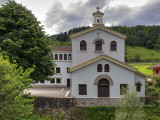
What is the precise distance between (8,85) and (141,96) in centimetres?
1775

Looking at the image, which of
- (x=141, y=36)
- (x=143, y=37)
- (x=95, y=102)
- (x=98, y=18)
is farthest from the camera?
(x=141, y=36)

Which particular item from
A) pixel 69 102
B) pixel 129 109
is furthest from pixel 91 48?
pixel 129 109

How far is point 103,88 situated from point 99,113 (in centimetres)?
348

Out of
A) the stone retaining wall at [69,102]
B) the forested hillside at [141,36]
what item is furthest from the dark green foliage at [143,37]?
the stone retaining wall at [69,102]

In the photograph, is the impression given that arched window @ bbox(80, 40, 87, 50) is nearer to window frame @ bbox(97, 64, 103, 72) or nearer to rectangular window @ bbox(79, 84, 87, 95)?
window frame @ bbox(97, 64, 103, 72)

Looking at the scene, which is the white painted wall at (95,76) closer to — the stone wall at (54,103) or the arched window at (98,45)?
the stone wall at (54,103)

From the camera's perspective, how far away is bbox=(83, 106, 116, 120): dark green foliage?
20.7m

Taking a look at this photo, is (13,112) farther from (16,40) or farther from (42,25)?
(42,25)

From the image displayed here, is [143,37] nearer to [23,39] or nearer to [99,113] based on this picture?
[99,113]

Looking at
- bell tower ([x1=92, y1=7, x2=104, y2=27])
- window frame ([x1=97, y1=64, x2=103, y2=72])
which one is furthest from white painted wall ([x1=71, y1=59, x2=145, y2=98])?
bell tower ([x1=92, y1=7, x2=104, y2=27])

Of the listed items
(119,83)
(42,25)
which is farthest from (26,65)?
(119,83)

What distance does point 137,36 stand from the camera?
12925 cm

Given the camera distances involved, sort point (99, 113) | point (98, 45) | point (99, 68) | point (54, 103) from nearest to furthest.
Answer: point (99, 113) → point (54, 103) → point (99, 68) → point (98, 45)

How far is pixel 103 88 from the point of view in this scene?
22766 mm
